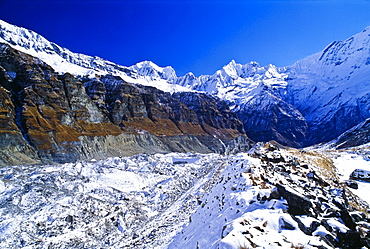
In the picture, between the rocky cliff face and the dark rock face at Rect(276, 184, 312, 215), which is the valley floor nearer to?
the dark rock face at Rect(276, 184, 312, 215)

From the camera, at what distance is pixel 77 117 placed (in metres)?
89.2

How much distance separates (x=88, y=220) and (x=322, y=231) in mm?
20629

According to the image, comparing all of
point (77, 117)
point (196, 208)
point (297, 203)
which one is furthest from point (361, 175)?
point (77, 117)

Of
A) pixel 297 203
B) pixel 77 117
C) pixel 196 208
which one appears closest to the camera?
pixel 297 203

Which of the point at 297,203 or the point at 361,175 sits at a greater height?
the point at 297,203

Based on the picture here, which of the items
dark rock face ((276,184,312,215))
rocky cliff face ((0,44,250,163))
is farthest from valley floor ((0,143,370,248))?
rocky cliff face ((0,44,250,163))

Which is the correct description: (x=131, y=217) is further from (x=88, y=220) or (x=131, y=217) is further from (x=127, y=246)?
(x=127, y=246)

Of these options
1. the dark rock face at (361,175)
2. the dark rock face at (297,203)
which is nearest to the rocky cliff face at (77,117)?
the dark rock face at (297,203)

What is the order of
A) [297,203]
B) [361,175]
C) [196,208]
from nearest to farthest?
[297,203], [196,208], [361,175]

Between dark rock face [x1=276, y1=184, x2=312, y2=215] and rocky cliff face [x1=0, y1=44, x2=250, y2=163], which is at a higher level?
rocky cliff face [x1=0, y1=44, x2=250, y2=163]

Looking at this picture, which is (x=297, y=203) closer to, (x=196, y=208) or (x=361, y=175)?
(x=196, y=208)

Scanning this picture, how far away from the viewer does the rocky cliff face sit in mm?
67625

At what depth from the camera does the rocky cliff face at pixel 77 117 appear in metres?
67.6

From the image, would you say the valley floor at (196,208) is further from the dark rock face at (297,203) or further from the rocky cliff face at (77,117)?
the rocky cliff face at (77,117)
